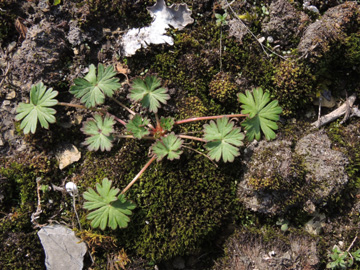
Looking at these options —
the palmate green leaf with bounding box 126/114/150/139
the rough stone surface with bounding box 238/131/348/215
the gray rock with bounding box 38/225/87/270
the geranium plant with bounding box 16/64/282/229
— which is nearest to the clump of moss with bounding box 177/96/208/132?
the geranium plant with bounding box 16/64/282/229

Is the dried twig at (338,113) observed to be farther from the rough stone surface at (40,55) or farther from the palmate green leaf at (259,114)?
the rough stone surface at (40,55)

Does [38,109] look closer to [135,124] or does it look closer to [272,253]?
[135,124]

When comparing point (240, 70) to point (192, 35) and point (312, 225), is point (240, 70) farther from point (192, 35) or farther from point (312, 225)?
point (312, 225)

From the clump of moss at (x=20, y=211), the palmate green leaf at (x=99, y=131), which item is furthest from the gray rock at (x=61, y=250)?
the palmate green leaf at (x=99, y=131)

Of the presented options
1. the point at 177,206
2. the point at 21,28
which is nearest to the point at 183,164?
the point at 177,206

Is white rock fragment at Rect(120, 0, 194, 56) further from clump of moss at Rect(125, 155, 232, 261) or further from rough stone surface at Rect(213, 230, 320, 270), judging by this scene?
rough stone surface at Rect(213, 230, 320, 270)

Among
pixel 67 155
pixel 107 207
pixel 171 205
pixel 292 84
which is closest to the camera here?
pixel 107 207
